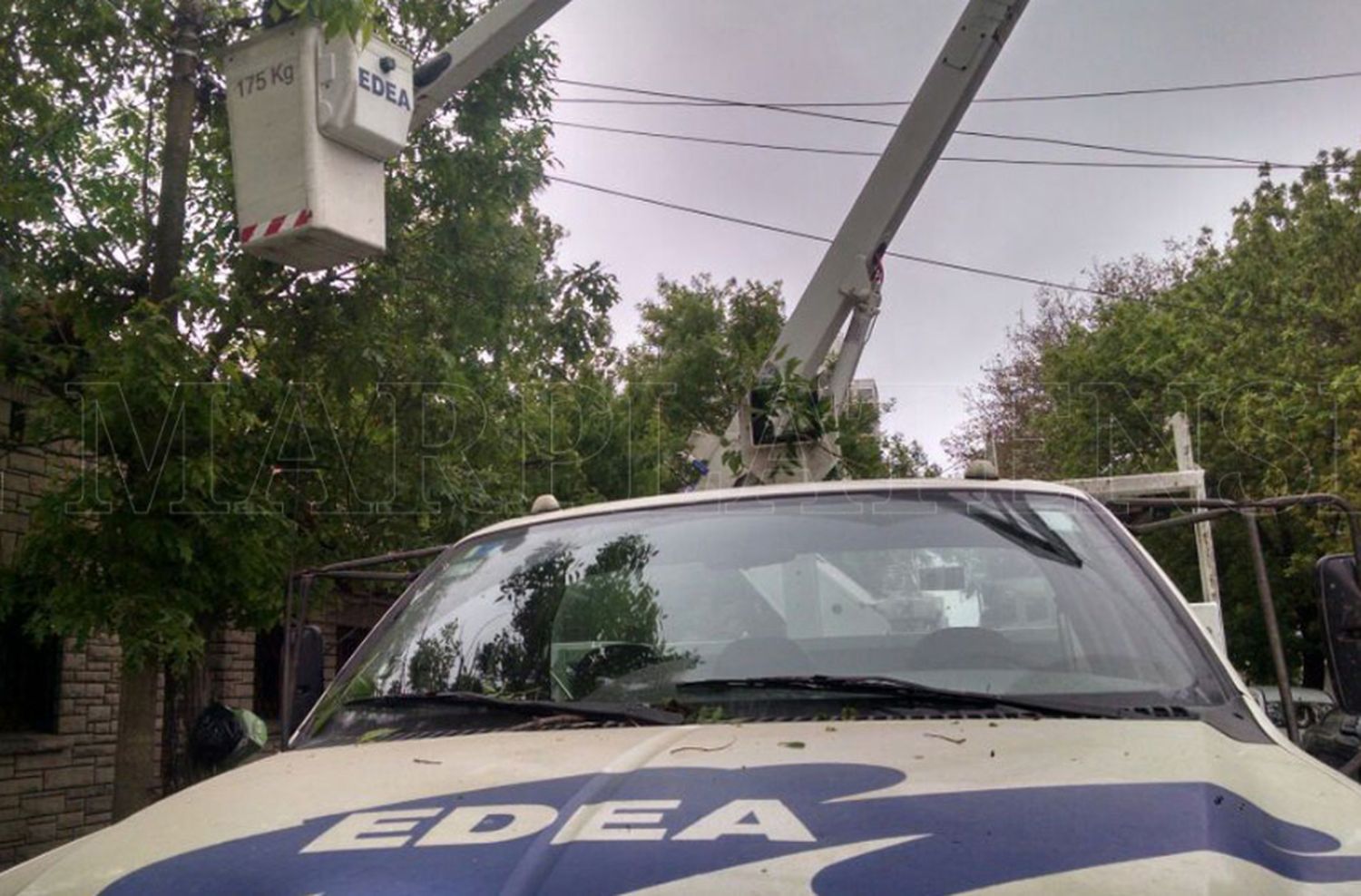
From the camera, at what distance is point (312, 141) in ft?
20.9

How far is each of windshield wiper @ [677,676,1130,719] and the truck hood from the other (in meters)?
0.08

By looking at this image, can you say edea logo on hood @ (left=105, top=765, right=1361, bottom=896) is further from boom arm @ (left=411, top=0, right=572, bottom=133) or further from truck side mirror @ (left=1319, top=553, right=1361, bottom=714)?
boom arm @ (left=411, top=0, right=572, bottom=133)

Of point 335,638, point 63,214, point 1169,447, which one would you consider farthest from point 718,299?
point 63,214

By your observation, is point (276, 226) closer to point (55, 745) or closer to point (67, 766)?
point (55, 745)

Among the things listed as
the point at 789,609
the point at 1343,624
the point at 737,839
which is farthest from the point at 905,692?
the point at 1343,624

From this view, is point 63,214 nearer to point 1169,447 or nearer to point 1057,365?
point 1169,447

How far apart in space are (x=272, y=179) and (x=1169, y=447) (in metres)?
17.2

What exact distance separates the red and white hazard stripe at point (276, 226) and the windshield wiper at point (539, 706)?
3.73 m

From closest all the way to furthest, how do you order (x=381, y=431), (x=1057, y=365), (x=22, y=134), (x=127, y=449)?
1. (x=127, y=449)
2. (x=22, y=134)
3. (x=381, y=431)
4. (x=1057, y=365)

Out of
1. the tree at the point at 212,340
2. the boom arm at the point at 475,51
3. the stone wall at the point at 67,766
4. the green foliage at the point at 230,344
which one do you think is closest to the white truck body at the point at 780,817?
the green foliage at the point at 230,344

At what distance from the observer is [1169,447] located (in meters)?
20.7

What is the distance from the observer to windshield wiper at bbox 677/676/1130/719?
2479mm

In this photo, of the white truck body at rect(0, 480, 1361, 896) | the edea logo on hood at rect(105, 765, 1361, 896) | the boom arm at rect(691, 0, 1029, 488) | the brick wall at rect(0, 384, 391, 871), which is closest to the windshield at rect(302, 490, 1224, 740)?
the white truck body at rect(0, 480, 1361, 896)

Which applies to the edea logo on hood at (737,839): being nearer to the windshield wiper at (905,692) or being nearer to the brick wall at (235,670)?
the windshield wiper at (905,692)
